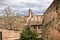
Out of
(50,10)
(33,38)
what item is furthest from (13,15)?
(50,10)

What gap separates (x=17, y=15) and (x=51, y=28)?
32.1m

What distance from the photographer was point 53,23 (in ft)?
23.3

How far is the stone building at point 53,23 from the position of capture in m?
6.80

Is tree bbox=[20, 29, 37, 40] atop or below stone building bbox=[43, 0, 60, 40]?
below

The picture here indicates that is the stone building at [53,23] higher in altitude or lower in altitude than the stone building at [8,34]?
higher

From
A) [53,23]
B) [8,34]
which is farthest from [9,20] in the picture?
[53,23]

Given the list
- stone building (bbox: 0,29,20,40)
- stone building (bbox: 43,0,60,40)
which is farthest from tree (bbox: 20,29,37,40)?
stone building (bbox: 43,0,60,40)

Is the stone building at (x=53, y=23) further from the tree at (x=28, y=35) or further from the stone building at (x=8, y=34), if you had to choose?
the stone building at (x=8, y=34)

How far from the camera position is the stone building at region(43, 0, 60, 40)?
6796mm

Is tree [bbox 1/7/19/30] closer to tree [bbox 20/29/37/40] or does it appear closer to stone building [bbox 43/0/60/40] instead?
tree [bbox 20/29/37/40]

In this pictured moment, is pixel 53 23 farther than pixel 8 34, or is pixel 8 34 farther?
pixel 8 34

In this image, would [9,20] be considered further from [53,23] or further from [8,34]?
[53,23]

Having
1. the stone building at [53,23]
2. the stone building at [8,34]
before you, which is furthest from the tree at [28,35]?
the stone building at [53,23]

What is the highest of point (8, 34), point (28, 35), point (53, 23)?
point (53, 23)
